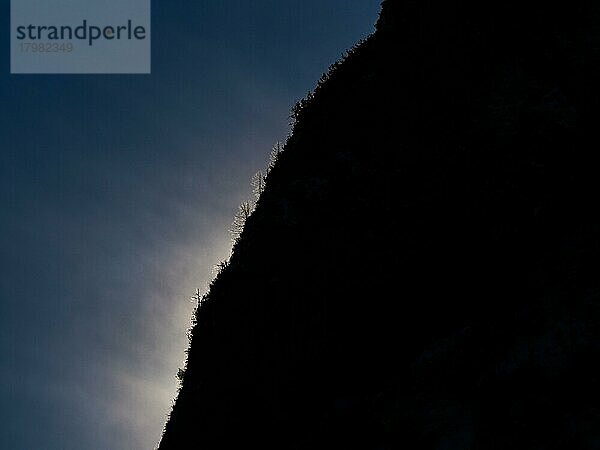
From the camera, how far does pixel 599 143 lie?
11172mm

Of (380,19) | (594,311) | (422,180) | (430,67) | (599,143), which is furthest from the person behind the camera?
(380,19)

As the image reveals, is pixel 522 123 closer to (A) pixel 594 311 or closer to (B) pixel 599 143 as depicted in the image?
(B) pixel 599 143

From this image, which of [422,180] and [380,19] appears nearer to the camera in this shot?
[422,180]

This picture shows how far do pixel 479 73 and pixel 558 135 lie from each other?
3.13 metres

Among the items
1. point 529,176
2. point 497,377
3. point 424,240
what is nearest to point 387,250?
point 424,240

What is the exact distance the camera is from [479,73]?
45.7 ft

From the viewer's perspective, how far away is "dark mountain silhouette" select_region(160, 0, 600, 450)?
8258mm

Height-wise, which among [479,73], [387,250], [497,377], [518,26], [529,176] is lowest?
[497,377]

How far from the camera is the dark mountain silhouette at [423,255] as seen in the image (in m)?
8.26

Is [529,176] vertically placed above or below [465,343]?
above

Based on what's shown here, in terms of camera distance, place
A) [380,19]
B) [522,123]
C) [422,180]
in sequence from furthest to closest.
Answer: [380,19] < [422,180] < [522,123]

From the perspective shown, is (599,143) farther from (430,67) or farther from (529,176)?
(430,67)

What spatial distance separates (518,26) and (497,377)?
394 inches

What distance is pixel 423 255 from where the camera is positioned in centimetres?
1253
